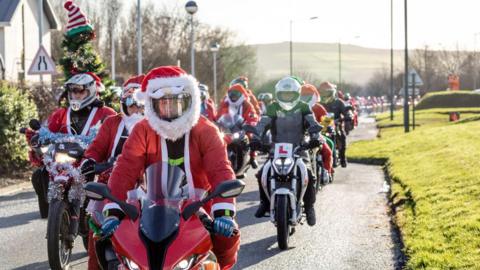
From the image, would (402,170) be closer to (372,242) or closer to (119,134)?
(372,242)

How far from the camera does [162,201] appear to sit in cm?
433

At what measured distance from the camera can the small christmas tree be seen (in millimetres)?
14881

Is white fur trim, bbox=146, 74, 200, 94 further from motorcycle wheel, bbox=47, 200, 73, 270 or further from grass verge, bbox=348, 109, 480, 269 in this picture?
grass verge, bbox=348, 109, 480, 269

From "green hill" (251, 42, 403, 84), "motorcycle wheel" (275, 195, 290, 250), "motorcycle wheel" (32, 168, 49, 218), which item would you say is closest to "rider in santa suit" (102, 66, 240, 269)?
"motorcycle wheel" (32, 168, 49, 218)

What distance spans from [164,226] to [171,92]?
1.08 m

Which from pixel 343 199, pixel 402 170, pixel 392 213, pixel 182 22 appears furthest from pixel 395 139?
pixel 182 22

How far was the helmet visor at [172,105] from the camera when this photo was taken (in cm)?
493

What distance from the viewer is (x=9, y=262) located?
8.43 meters

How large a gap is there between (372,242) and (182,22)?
55789mm

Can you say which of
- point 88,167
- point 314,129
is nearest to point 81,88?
point 88,167

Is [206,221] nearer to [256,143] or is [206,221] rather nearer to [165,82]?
[165,82]

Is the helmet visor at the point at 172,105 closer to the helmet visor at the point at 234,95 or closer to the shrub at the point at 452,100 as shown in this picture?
the helmet visor at the point at 234,95

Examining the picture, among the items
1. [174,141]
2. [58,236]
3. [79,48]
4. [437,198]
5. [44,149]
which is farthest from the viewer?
[79,48]

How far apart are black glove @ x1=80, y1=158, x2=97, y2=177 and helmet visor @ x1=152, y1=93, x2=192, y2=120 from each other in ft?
8.03
